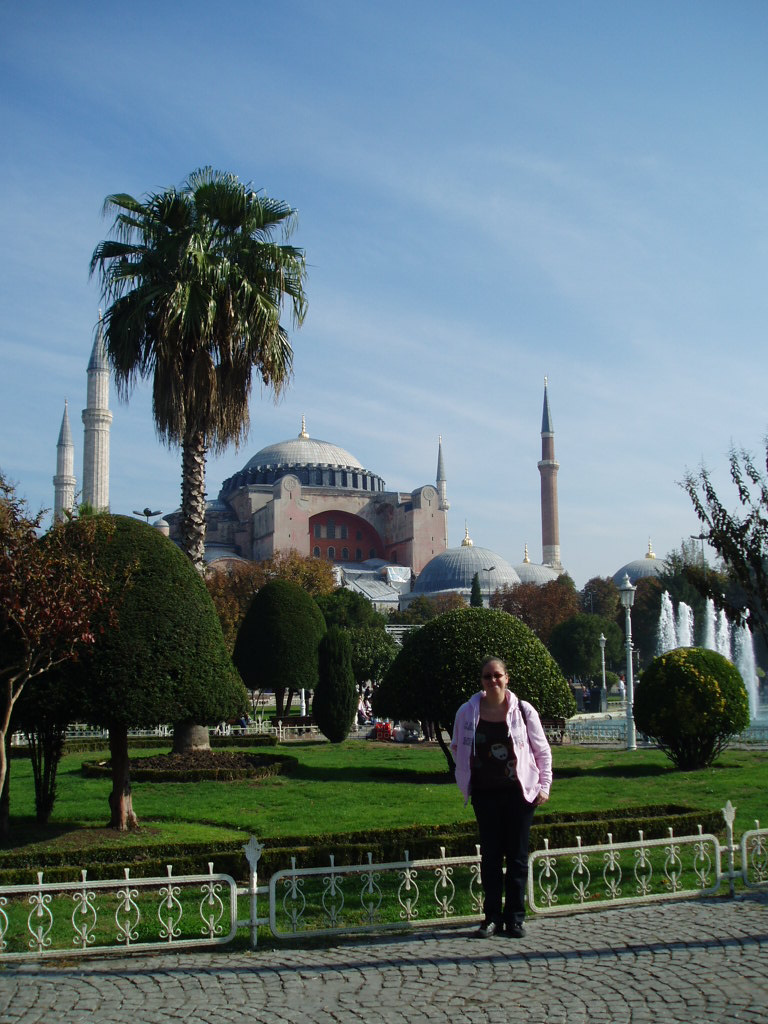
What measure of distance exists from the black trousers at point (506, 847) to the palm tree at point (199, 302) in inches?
418

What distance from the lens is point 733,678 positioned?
14578 millimetres

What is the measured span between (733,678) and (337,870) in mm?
10879

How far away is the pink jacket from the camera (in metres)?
5.12

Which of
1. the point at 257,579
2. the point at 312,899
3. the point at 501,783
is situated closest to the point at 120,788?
the point at 312,899

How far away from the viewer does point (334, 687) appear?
2281 cm

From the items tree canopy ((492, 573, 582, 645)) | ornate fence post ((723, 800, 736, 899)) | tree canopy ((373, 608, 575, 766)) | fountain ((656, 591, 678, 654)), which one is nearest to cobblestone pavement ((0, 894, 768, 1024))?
ornate fence post ((723, 800, 736, 899))

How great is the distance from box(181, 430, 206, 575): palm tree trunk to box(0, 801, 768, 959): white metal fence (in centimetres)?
930

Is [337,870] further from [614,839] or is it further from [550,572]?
[550,572]

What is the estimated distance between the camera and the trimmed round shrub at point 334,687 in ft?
74.5

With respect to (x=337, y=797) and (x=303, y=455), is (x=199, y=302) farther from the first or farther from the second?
(x=303, y=455)

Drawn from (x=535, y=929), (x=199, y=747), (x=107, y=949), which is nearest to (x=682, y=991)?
(x=535, y=929)

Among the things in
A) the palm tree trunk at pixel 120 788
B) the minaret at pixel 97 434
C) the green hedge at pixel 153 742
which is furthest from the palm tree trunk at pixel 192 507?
the minaret at pixel 97 434

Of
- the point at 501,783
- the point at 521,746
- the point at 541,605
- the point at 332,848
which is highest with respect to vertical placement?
the point at 541,605

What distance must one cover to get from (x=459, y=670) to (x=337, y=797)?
8.77 feet
